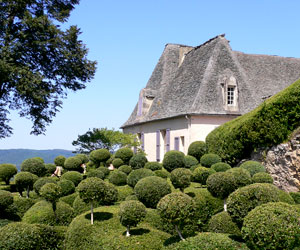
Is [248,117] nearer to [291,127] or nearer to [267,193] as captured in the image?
[291,127]

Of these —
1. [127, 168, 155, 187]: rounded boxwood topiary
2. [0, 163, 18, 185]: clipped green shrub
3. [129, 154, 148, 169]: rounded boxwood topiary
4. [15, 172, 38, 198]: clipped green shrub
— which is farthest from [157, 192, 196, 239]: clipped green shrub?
[0, 163, 18, 185]: clipped green shrub

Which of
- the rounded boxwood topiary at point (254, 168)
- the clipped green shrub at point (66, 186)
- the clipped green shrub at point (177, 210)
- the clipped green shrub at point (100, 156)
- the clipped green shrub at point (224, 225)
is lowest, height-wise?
the clipped green shrub at point (224, 225)

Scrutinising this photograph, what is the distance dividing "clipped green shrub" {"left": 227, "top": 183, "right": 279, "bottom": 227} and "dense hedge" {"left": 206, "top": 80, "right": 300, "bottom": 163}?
231 inches

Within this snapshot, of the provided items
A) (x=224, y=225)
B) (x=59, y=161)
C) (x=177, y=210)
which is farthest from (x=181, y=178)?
(x=59, y=161)

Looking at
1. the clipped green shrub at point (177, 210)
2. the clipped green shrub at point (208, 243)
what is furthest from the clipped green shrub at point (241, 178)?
the clipped green shrub at point (177, 210)

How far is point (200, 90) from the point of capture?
2186 centimetres

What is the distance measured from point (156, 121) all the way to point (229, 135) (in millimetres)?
9628

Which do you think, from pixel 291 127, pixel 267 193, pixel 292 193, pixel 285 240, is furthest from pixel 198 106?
pixel 285 240

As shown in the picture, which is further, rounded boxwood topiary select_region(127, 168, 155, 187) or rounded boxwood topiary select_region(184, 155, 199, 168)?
rounded boxwood topiary select_region(184, 155, 199, 168)

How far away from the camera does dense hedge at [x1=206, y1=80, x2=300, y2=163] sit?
1320 centimetres

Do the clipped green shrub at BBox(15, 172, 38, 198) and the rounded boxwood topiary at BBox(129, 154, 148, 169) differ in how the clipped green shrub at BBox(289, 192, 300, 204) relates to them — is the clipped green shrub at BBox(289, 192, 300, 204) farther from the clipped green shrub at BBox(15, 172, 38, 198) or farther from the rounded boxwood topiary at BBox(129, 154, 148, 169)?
the clipped green shrub at BBox(15, 172, 38, 198)

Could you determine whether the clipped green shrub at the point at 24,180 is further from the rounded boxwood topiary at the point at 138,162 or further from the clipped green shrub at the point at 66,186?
the rounded boxwood topiary at the point at 138,162

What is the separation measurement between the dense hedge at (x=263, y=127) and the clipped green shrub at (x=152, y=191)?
18.1ft

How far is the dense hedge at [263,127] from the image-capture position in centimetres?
1320
